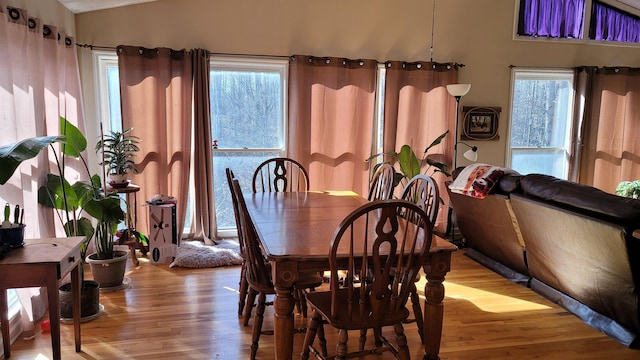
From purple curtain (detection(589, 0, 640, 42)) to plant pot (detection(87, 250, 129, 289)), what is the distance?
557 centimetres

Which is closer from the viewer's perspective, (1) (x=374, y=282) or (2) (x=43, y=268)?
(1) (x=374, y=282)

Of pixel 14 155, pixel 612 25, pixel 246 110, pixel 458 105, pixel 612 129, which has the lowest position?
pixel 14 155

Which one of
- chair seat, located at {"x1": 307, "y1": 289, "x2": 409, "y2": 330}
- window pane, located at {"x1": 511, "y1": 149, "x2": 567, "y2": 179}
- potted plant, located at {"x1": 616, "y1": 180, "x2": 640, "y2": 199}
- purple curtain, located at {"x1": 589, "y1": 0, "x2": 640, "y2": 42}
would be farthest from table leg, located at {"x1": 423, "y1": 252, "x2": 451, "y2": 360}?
purple curtain, located at {"x1": 589, "y1": 0, "x2": 640, "y2": 42}

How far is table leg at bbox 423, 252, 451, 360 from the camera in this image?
2.15 m

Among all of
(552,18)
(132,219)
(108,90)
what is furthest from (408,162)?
(108,90)

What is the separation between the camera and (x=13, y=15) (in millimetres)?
2635

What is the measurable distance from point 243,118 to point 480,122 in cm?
265

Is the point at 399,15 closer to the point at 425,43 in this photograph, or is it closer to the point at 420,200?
the point at 425,43

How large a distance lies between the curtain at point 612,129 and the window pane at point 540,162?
23 centimetres

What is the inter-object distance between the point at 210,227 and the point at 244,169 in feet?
2.32

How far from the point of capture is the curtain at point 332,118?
456cm

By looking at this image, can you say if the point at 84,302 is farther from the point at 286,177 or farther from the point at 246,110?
the point at 246,110

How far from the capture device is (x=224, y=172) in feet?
15.5

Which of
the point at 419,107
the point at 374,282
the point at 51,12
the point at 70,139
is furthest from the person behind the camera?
the point at 419,107
